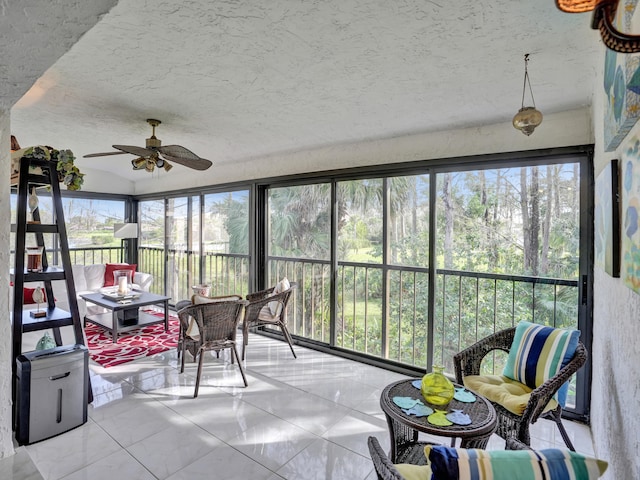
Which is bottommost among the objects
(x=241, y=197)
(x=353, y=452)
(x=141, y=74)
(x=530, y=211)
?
A: (x=353, y=452)

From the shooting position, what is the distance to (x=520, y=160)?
284cm

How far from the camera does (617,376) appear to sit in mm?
1521

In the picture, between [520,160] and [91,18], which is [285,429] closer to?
[91,18]

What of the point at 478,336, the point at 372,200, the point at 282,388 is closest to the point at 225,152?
the point at 372,200

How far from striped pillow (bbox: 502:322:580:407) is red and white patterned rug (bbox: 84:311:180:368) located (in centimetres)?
364

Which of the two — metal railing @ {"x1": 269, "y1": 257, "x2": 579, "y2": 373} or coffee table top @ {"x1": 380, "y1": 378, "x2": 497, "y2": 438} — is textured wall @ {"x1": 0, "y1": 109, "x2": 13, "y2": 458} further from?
metal railing @ {"x1": 269, "y1": 257, "x2": 579, "y2": 373}

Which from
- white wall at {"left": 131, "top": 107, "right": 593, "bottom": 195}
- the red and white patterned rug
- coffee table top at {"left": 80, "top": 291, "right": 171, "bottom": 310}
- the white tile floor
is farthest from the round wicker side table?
coffee table top at {"left": 80, "top": 291, "right": 171, "bottom": 310}

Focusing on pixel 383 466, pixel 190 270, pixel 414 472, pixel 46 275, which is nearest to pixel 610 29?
pixel 383 466

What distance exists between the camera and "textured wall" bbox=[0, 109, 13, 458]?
6.84 feet

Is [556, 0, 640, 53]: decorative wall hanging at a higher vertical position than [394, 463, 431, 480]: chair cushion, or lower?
higher

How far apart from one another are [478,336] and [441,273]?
0.70m

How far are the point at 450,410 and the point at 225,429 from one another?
5.26ft

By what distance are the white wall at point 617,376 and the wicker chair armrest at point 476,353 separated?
1.71ft

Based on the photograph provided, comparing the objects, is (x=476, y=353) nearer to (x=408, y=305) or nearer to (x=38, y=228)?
(x=408, y=305)
